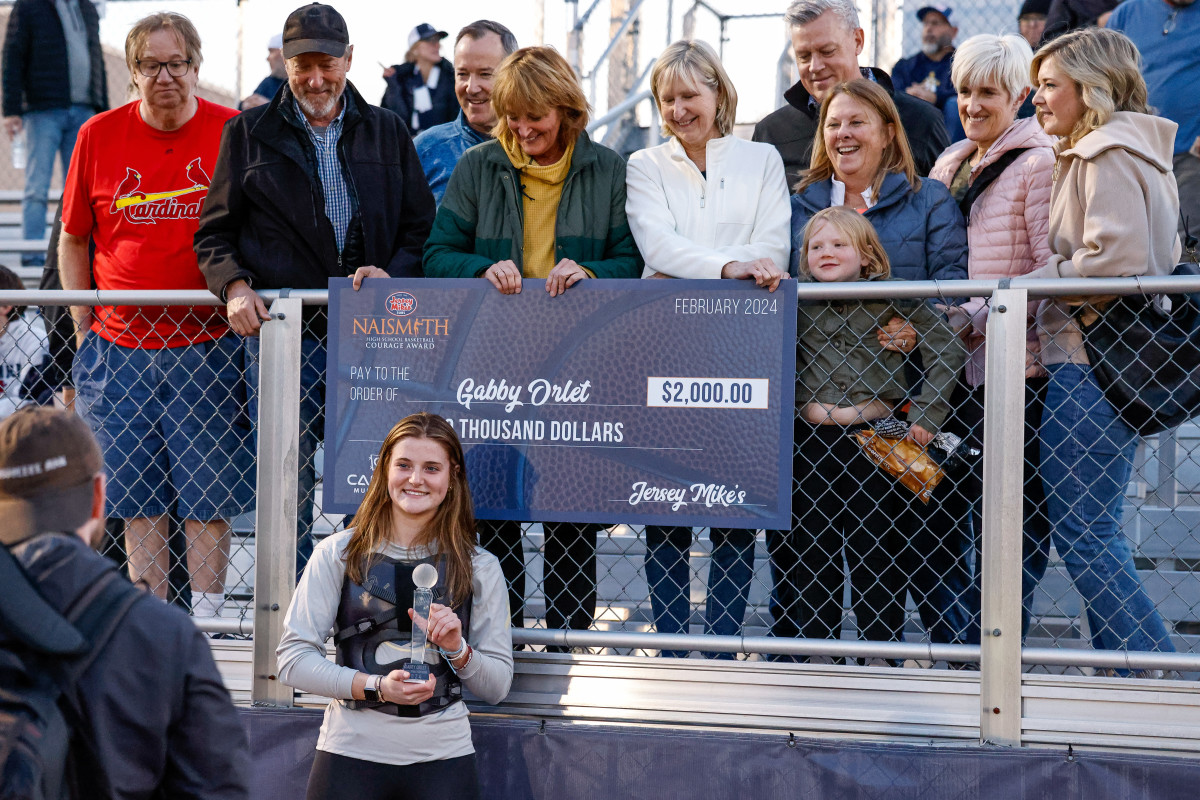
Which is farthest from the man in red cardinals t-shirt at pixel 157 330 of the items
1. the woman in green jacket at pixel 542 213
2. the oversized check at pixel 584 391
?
the woman in green jacket at pixel 542 213

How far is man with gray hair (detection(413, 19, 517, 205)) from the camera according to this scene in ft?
15.0

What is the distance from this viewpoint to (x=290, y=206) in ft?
12.5

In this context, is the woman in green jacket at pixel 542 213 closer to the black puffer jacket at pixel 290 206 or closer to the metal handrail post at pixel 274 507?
the black puffer jacket at pixel 290 206

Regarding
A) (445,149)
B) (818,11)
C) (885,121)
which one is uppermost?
(818,11)

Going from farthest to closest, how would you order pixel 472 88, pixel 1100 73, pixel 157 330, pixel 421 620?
pixel 472 88
pixel 157 330
pixel 1100 73
pixel 421 620

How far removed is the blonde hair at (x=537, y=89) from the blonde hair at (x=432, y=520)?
1003mm

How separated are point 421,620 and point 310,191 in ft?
5.36

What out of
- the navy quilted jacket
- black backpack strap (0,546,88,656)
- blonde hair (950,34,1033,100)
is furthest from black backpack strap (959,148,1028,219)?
black backpack strap (0,546,88,656)

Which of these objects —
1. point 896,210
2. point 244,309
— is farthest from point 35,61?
point 896,210

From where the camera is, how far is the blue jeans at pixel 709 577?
11.3ft

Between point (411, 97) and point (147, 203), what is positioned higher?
point (411, 97)

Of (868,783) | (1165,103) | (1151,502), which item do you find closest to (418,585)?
(868,783)

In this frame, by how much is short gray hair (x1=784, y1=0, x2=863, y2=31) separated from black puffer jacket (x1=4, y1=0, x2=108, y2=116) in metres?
4.40

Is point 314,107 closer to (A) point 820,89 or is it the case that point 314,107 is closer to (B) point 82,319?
(B) point 82,319
